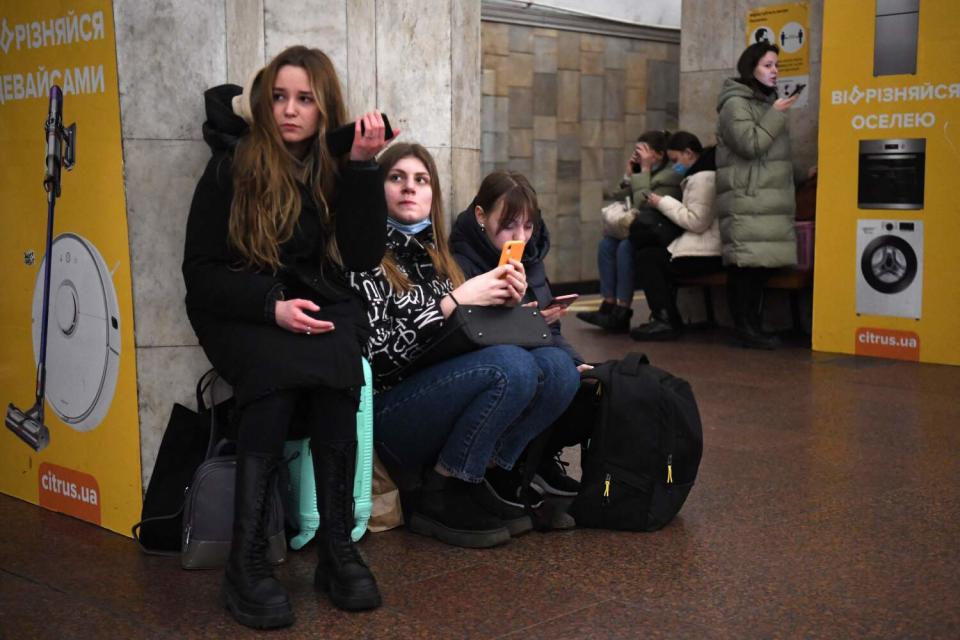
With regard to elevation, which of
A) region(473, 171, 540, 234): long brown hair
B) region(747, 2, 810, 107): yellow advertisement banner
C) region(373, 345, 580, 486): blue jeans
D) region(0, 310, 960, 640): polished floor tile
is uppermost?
region(747, 2, 810, 107): yellow advertisement banner

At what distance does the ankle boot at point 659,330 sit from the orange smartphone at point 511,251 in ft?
15.5

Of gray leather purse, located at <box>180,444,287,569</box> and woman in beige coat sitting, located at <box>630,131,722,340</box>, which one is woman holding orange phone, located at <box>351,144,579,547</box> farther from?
woman in beige coat sitting, located at <box>630,131,722,340</box>

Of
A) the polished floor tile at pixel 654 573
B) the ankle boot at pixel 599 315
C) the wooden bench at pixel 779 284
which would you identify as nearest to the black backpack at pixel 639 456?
the polished floor tile at pixel 654 573

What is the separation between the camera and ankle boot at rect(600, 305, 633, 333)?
341 inches

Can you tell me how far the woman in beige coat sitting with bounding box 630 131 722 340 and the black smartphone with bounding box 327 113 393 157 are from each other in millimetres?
5084

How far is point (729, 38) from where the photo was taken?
8.67 metres

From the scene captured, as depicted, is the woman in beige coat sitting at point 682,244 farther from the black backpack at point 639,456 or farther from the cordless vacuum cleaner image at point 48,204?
the cordless vacuum cleaner image at point 48,204

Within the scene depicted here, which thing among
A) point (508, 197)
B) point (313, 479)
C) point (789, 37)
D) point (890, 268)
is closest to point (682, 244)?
point (890, 268)

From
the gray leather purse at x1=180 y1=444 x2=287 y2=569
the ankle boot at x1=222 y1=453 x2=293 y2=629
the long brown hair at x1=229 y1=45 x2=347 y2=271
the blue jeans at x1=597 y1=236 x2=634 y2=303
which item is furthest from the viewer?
the blue jeans at x1=597 y1=236 x2=634 y2=303

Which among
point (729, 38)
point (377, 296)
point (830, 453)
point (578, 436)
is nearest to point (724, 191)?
point (729, 38)

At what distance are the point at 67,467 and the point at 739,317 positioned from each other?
16.6 feet

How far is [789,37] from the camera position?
8297 mm

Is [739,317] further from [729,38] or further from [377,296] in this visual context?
[377,296]

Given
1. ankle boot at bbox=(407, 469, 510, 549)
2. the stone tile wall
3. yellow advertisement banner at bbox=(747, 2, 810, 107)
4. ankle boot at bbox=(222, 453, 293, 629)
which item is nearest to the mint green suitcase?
ankle boot at bbox=(407, 469, 510, 549)
